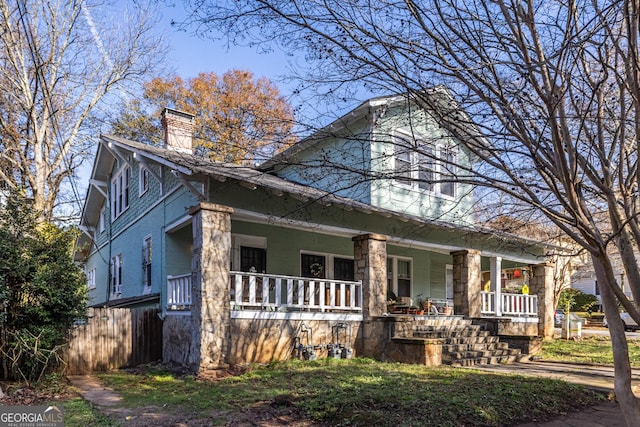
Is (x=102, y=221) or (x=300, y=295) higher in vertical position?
(x=102, y=221)

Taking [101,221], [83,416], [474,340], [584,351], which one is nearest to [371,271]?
[474,340]

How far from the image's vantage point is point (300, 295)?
11.4m

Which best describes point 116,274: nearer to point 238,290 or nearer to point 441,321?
point 238,290

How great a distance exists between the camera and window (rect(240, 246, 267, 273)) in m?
13.4

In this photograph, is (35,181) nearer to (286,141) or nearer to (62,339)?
(62,339)

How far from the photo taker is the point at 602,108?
5125mm

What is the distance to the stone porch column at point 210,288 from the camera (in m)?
9.48

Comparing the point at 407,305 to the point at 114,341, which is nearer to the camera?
the point at 114,341

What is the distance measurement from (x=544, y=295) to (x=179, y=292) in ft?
41.7

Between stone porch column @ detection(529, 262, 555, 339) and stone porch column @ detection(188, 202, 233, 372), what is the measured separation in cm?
1217

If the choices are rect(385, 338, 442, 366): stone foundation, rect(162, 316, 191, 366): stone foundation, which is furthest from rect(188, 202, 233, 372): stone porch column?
rect(385, 338, 442, 366): stone foundation

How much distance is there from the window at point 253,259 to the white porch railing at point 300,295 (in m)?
0.70

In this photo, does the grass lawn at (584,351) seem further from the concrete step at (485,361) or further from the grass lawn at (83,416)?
the grass lawn at (83,416)

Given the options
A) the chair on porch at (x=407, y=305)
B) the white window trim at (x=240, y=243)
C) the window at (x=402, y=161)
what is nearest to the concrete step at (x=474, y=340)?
the chair on porch at (x=407, y=305)
